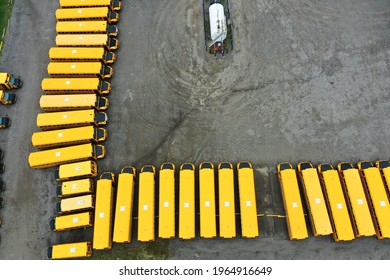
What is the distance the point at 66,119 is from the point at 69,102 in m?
1.35

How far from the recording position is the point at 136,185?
2227 cm

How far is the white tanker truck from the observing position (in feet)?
82.6

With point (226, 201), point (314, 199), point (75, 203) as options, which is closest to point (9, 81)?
point (75, 203)

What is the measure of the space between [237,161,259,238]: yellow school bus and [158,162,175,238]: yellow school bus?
4.44 meters

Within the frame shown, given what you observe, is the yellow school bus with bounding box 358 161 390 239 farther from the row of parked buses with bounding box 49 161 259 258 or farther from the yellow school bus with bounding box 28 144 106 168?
the yellow school bus with bounding box 28 144 106 168

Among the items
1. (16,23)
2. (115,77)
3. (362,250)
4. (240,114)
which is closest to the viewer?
(362,250)

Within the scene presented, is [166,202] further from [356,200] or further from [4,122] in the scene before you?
[4,122]

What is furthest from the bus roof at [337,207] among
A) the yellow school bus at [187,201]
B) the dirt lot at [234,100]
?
the yellow school bus at [187,201]

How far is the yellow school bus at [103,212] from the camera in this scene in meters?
20.0

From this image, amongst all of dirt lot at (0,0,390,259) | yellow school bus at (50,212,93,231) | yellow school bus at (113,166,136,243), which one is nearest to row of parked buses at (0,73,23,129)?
dirt lot at (0,0,390,259)

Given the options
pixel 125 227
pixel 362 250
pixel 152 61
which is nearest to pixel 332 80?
pixel 362 250

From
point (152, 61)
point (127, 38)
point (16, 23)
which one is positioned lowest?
point (152, 61)
